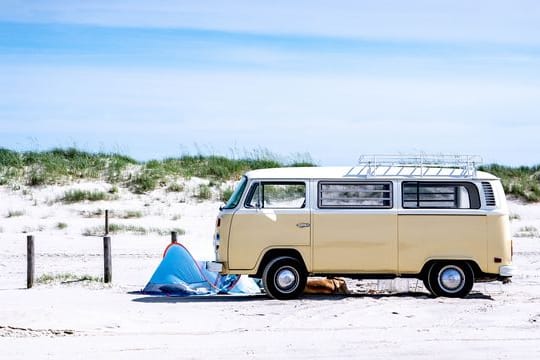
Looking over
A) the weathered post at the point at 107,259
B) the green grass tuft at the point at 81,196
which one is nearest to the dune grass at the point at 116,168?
the green grass tuft at the point at 81,196

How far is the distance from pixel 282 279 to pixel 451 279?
9.29 feet

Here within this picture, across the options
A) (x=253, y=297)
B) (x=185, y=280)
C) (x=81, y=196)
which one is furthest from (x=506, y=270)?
(x=81, y=196)

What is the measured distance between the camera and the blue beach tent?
733 inches

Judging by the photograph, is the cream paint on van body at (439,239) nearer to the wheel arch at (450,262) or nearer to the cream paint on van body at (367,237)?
the cream paint on van body at (367,237)

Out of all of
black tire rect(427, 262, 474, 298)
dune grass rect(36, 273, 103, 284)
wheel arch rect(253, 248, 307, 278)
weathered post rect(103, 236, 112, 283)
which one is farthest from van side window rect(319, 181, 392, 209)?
dune grass rect(36, 273, 103, 284)

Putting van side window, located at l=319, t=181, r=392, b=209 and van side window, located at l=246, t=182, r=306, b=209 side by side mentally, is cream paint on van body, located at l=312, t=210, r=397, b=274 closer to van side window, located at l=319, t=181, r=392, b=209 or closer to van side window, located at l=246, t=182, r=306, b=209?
van side window, located at l=319, t=181, r=392, b=209

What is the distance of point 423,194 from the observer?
704 inches

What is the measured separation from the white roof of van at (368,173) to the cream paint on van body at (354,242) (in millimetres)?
606

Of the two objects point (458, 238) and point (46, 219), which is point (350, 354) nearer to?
point (458, 238)

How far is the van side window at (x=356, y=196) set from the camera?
58.0 ft

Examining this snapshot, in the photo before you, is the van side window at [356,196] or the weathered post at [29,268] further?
the weathered post at [29,268]

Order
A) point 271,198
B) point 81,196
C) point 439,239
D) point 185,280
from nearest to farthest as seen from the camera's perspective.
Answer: point 439,239
point 271,198
point 185,280
point 81,196

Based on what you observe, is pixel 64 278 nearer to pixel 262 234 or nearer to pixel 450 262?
pixel 262 234

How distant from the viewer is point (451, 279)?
17828 mm
